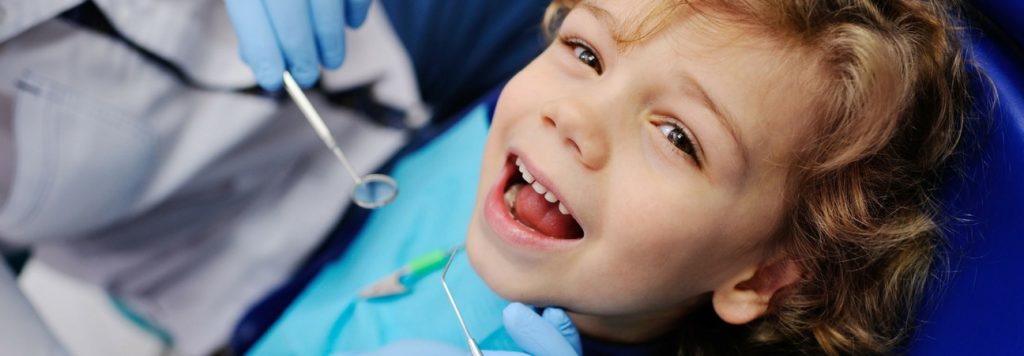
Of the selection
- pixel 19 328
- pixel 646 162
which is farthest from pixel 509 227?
pixel 19 328

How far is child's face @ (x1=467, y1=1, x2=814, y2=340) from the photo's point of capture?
2.48ft

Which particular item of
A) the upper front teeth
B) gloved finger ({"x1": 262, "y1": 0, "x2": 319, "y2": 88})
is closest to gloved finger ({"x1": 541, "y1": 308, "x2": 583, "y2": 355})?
the upper front teeth

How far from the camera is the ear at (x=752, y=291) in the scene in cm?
89

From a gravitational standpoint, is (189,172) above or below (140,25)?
below

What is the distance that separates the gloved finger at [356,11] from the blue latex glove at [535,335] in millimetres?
463

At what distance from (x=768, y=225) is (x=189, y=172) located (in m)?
0.76

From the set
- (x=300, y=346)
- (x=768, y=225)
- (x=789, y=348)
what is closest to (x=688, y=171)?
(x=768, y=225)

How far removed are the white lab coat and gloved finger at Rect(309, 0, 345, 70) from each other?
0.38 ft

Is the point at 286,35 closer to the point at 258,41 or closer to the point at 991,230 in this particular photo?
the point at 258,41

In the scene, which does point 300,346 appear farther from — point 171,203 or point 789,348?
point 789,348

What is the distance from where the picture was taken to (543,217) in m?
0.88

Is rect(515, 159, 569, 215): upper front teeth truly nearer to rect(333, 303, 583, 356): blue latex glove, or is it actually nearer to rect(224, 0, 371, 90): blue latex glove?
rect(333, 303, 583, 356): blue latex glove

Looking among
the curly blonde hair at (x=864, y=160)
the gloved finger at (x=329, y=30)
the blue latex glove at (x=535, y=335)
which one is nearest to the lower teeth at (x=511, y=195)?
the blue latex glove at (x=535, y=335)

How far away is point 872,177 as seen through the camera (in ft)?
2.73
